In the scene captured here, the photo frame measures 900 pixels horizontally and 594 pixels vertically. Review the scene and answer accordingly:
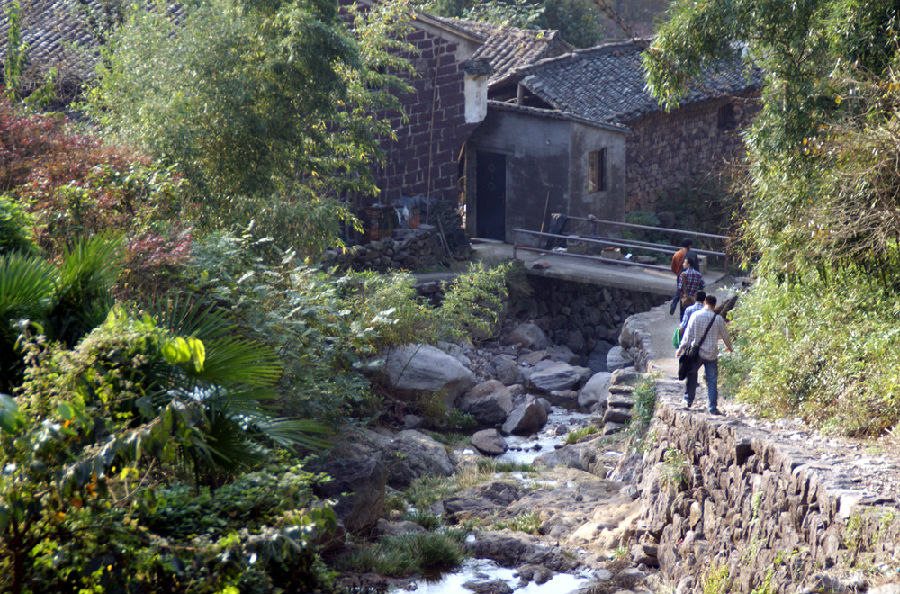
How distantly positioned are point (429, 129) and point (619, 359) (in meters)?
8.31

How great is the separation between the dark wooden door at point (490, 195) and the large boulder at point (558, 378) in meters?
6.89

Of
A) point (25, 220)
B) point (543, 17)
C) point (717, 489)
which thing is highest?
point (543, 17)

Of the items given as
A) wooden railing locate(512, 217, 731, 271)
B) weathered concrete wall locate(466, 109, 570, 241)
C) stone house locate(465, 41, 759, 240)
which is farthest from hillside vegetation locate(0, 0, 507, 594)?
stone house locate(465, 41, 759, 240)

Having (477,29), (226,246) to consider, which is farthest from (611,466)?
(477,29)

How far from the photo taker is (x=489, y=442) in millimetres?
14477

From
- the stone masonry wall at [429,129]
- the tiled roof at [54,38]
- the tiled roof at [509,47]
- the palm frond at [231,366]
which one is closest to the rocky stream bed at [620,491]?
the palm frond at [231,366]

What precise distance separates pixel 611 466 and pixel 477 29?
690 inches

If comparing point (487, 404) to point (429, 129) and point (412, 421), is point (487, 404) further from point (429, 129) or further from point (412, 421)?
point (429, 129)

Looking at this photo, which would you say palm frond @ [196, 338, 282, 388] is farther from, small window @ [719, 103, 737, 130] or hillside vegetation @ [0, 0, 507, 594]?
small window @ [719, 103, 737, 130]

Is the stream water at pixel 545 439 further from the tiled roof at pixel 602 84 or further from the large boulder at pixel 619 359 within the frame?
the tiled roof at pixel 602 84

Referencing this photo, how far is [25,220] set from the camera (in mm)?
7191

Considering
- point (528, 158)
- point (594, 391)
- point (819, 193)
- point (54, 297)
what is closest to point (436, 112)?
point (528, 158)

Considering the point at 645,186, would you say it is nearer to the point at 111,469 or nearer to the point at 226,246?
the point at 226,246

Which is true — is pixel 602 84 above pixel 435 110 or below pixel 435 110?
above
